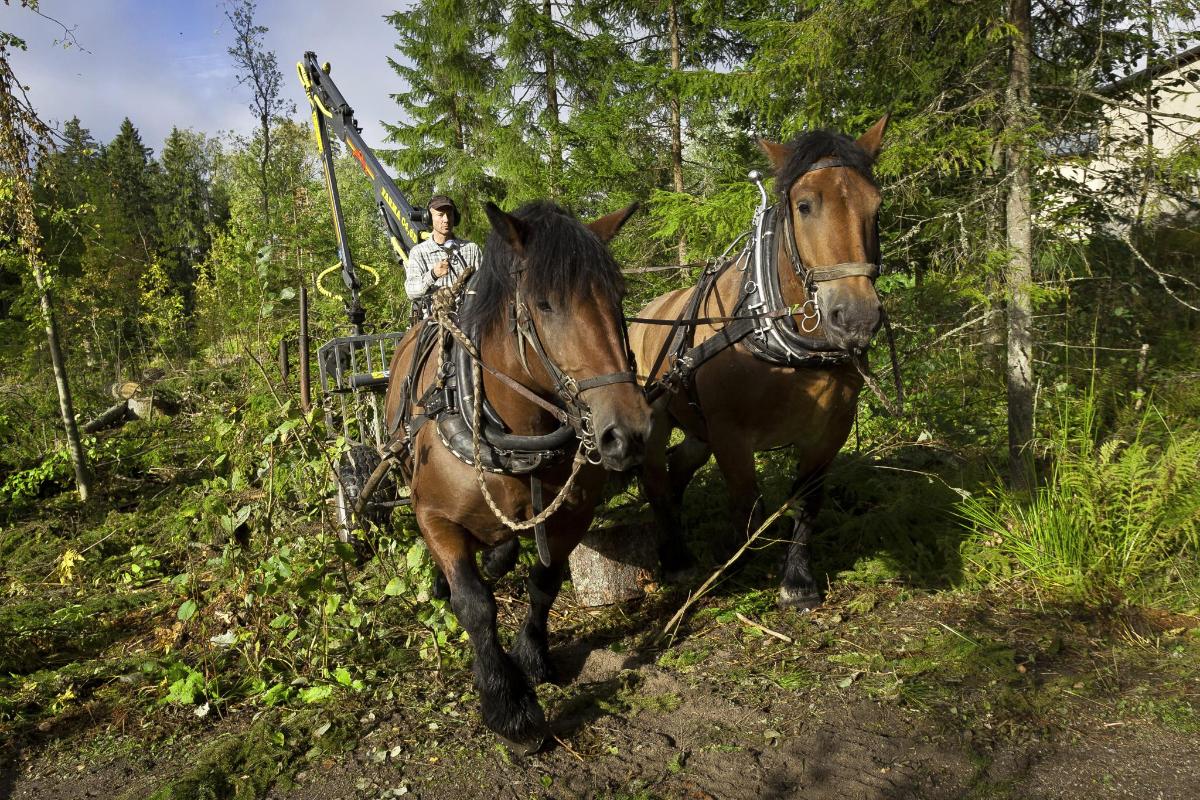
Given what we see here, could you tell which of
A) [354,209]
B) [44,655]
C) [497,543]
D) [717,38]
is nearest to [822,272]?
[497,543]

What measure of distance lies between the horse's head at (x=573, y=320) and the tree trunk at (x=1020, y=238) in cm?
285

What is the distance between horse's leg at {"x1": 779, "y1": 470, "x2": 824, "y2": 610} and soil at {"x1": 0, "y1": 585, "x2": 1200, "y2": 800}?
293mm

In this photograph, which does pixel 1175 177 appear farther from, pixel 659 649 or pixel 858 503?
pixel 659 649

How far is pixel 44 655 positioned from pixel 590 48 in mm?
10482

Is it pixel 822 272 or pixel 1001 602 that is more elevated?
pixel 822 272

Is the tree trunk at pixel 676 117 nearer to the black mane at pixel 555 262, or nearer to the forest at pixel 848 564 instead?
the forest at pixel 848 564

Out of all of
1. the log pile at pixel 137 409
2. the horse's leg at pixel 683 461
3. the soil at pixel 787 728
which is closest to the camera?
the soil at pixel 787 728

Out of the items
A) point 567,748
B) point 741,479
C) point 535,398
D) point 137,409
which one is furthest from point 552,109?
point 567,748

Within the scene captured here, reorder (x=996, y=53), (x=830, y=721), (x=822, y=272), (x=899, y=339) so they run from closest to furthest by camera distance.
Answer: (x=830, y=721) < (x=822, y=272) < (x=996, y=53) < (x=899, y=339)

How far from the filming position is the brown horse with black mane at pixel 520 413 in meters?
2.35

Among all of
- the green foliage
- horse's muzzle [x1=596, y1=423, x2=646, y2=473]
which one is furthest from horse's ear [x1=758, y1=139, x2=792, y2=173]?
the green foliage

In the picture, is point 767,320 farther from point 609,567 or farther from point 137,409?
point 137,409

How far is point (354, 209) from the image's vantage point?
809 inches

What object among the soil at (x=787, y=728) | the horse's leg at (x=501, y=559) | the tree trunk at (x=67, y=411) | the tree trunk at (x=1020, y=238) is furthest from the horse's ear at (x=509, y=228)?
the tree trunk at (x=67, y=411)
